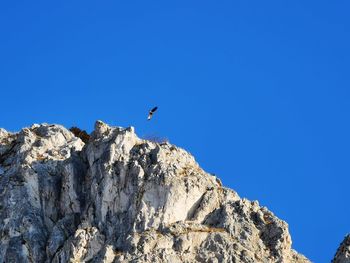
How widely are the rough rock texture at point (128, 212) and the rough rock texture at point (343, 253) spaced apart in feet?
11.7

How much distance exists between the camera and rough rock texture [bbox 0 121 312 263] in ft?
276

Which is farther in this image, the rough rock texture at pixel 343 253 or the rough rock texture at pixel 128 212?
the rough rock texture at pixel 128 212

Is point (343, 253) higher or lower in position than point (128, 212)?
lower

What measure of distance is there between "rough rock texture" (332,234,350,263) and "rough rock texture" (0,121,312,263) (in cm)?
356

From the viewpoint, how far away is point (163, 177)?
88875 mm

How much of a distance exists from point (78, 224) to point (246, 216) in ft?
46.5

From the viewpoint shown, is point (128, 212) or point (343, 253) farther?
point (128, 212)

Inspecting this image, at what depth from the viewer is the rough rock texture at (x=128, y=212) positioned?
84.2m

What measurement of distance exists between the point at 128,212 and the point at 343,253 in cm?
1754

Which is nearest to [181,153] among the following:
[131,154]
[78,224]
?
[131,154]

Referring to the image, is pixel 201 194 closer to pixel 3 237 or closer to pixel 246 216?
pixel 246 216

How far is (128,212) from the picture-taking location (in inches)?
3455

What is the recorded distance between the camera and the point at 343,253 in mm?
84438

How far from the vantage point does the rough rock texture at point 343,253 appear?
276ft
